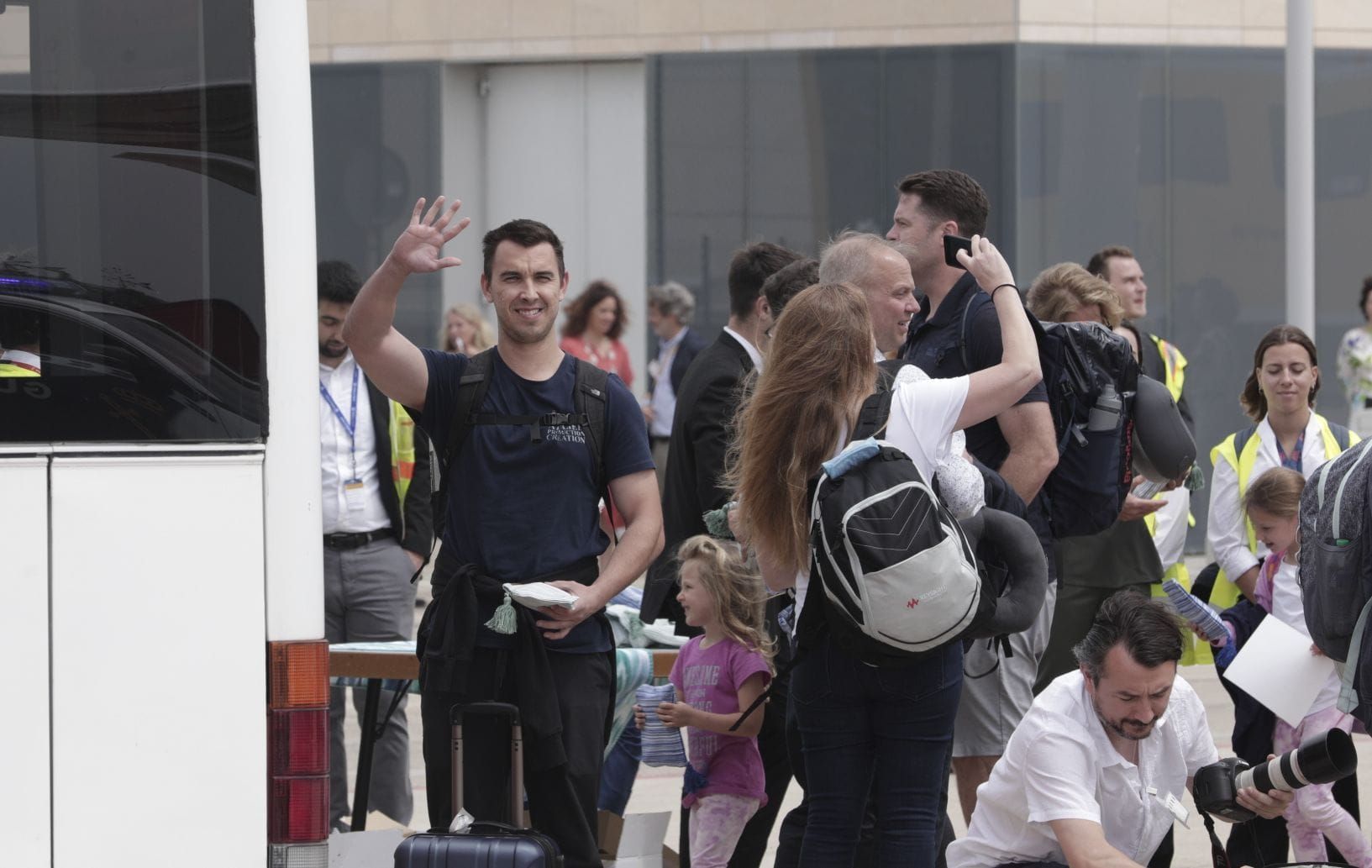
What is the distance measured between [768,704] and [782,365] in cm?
163

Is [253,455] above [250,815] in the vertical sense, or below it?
above

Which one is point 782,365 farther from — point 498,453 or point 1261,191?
point 1261,191

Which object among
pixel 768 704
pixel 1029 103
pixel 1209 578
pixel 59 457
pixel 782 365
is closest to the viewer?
pixel 59 457

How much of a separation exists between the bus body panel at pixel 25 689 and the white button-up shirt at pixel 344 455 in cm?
341

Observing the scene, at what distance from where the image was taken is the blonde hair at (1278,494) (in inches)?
235

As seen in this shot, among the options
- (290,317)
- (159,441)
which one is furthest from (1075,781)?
(159,441)

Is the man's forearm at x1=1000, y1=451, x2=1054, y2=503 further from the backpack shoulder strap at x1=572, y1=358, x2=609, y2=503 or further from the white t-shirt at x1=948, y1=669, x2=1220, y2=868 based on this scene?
the backpack shoulder strap at x1=572, y1=358, x2=609, y2=503

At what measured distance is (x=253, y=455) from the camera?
3.28m

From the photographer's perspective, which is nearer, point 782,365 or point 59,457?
point 59,457

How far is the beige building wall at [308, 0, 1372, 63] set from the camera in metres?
14.6

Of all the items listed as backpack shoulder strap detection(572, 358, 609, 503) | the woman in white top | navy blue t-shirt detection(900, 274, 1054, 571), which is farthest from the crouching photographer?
the woman in white top

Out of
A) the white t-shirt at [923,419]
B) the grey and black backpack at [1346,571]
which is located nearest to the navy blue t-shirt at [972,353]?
the white t-shirt at [923,419]

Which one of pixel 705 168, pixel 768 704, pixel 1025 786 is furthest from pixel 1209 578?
pixel 705 168

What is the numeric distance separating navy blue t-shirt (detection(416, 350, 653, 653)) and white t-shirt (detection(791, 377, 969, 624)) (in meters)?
0.68
